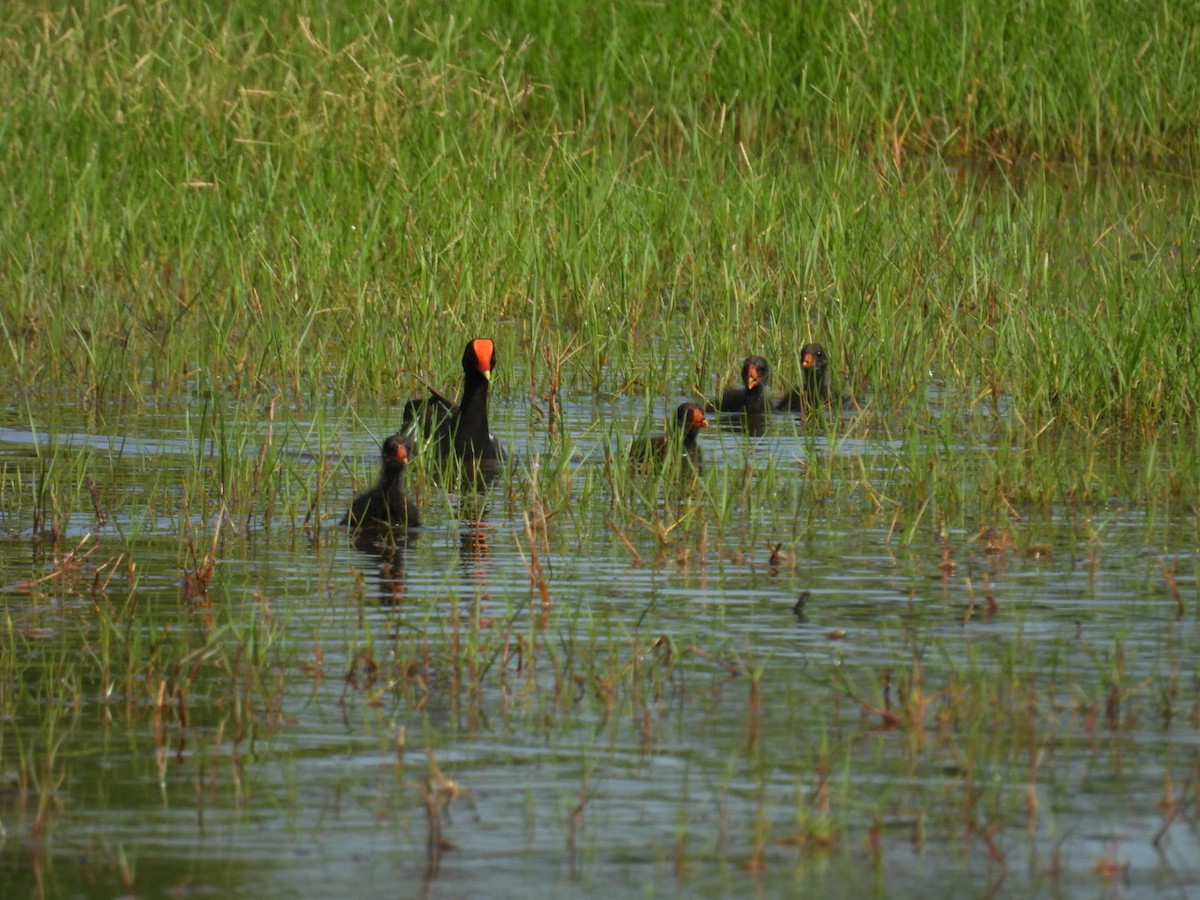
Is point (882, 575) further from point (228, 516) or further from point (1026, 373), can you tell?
point (1026, 373)

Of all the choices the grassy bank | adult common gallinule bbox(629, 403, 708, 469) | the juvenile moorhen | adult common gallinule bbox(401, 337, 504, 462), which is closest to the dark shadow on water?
adult common gallinule bbox(629, 403, 708, 469)

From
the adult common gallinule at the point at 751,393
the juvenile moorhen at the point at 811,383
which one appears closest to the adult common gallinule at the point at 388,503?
the juvenile moorhen at the point at 811,383

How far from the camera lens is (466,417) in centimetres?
1098

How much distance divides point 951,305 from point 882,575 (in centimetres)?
549

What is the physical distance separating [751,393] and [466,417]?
1838 millimetres

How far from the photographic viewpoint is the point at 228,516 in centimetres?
885

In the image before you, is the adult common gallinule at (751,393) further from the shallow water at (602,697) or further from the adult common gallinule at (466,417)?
the shallow water at (602,697)

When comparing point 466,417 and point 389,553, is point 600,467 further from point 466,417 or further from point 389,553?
point 389,553

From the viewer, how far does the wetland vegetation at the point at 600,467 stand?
210 inches

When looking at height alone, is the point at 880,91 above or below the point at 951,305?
above

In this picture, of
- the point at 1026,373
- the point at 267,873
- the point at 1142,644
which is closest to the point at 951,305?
the point at 1026,373

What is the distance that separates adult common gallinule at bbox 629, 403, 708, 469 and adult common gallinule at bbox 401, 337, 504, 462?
2.54 feet

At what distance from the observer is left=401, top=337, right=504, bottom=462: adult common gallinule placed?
35.3 ft

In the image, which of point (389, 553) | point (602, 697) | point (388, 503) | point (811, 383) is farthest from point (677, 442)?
point (602, 697)
